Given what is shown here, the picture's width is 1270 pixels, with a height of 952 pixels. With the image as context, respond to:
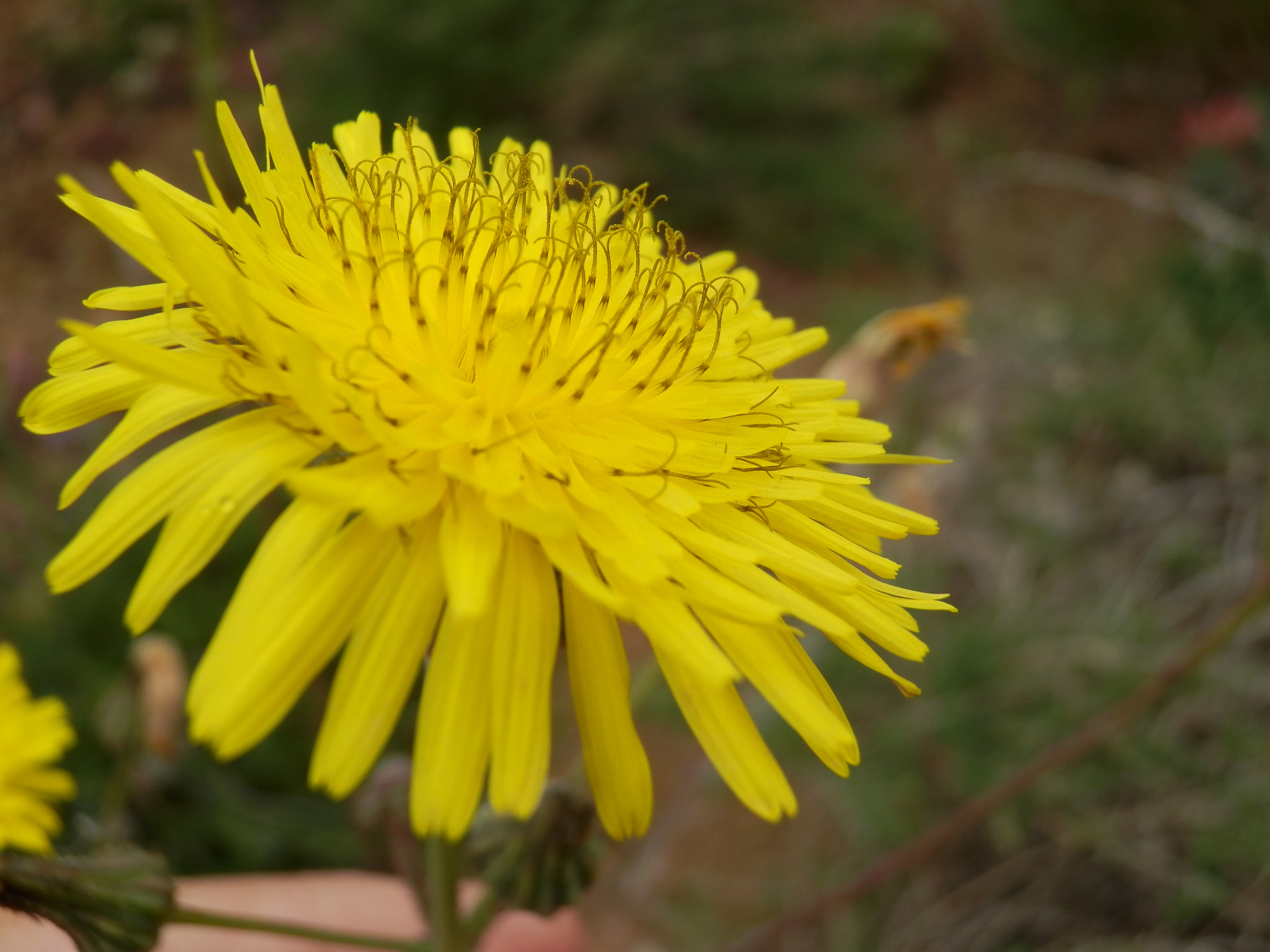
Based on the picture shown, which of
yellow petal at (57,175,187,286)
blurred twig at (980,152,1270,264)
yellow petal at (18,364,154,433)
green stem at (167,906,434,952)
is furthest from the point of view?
blurred twig at (980,152,1270,264)

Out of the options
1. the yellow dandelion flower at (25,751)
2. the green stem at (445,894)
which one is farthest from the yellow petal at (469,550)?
the yellow dandelion flower at (25,751)

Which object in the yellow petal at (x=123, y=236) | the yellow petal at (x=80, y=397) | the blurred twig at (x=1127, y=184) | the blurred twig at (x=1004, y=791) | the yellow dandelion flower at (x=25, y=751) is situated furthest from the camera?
the blurred twig at (x=1127, y=184)

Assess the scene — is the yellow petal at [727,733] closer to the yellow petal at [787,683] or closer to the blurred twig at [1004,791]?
the yellow petal at [787,683]

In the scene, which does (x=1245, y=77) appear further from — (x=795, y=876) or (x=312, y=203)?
(x=312, y=203)

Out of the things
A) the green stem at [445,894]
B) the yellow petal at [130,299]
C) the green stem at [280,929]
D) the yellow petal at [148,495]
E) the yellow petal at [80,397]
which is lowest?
the green stem at [280,929]

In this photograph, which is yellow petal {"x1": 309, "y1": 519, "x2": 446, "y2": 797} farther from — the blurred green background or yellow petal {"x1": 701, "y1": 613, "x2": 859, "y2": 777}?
the blurred green background

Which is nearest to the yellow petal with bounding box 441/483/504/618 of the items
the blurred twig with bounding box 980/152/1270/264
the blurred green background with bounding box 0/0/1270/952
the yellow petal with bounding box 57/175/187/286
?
the yellow petal with bounding box 57/175/187/286
